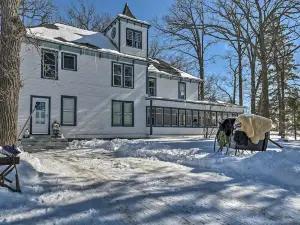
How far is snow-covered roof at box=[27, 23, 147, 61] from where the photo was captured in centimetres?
1540

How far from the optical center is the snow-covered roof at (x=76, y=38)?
50.5ft

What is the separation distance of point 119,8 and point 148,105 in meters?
10.8

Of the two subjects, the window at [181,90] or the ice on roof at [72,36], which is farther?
the window at [181,90]

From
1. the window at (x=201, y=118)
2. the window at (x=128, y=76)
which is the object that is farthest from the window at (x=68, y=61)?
the window at (x=201, y=118)

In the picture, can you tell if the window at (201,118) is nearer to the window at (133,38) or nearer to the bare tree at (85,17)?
the window at (133,38)

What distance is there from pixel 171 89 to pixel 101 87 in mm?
7193

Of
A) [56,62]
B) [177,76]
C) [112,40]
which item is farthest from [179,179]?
[177,76]

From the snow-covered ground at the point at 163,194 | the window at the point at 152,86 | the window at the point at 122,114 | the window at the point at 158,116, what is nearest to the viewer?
the snow-covered ground at the point at 163,194

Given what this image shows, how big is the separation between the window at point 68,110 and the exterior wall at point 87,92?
0.66 feet

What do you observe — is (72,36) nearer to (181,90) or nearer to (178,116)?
(178,116)

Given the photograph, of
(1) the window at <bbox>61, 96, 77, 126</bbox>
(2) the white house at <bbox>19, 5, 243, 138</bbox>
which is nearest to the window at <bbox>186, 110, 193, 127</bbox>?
(2) the white house at <bbox>19, 5, 243, 138</bbox>

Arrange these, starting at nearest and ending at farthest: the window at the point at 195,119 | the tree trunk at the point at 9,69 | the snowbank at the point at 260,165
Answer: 1. the snowbank at the point at 260,165
2. the tree trunk at the point at 9,69
3. the window at the point at 195,119

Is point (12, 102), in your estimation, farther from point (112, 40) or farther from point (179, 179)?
point (112, 40)

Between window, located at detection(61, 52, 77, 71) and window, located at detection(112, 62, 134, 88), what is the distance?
8.92 ft
